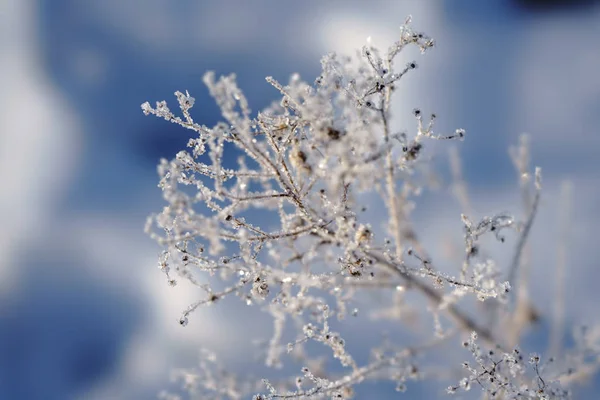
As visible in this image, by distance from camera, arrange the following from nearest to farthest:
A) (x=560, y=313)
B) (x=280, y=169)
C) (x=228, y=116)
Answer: (x=228, y=116), (x=280, y=169), (x=560, y=313)

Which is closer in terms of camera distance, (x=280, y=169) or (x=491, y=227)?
(x=280, y=169)

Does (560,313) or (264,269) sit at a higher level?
(560,313)

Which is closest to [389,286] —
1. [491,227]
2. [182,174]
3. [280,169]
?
[491,227]

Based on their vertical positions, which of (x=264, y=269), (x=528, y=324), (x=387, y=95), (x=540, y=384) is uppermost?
(x=528, y=324)

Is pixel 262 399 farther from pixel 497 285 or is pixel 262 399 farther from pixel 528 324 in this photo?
pixel 528 324

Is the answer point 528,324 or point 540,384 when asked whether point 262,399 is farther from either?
point 528,324

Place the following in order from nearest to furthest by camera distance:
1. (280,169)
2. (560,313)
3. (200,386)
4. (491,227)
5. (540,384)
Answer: (280,169) < (491,227) < (540,384) < (200,386) < (560,313)

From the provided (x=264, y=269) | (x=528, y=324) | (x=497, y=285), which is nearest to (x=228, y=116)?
(x=264, y=269)

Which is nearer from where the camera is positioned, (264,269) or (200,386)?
(264,269)

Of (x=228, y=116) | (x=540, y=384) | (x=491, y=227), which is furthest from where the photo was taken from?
(x=540, y=384)
